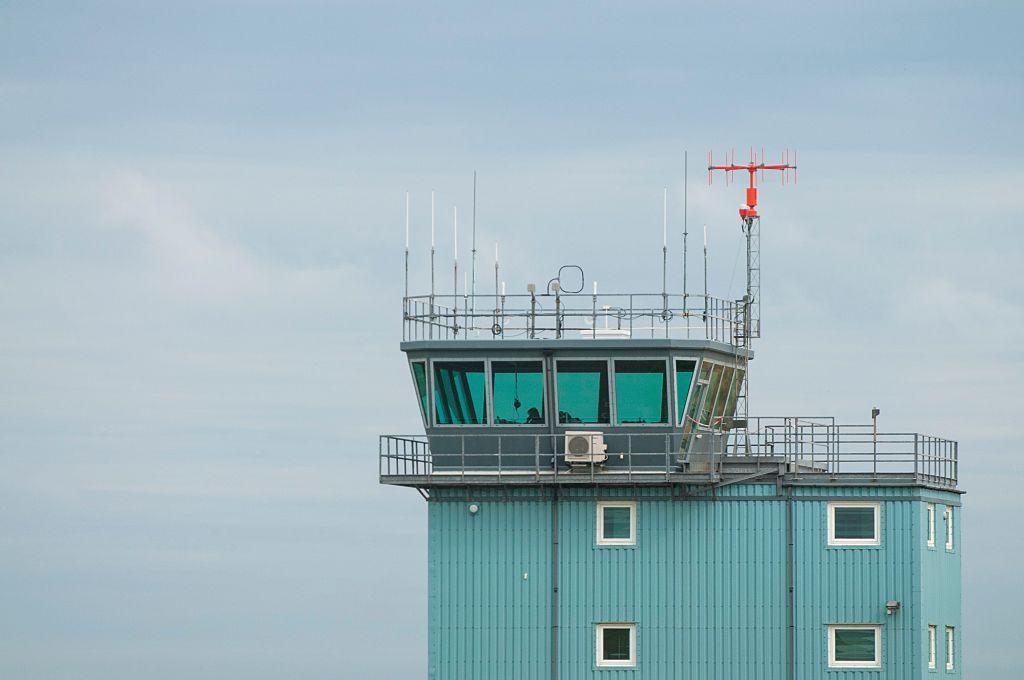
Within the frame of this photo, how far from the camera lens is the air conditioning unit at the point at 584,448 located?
179 ft

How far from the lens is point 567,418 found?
5534 cm

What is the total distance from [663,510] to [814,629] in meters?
4.36

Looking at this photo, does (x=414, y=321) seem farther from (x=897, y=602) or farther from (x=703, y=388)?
(x=897, y=602)

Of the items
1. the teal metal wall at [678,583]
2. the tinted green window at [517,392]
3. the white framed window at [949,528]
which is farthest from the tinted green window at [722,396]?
the white framed window at [949,528]

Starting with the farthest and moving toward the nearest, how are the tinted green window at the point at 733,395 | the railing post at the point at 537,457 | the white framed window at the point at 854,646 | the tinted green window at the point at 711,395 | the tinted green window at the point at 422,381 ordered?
the tinted green window at the point at 733,395
the tinted green window at the point at 711,395
the tinted green window at the point at 422,381
the railing post at the point at 537,457
the white framed window at the point at 854,646

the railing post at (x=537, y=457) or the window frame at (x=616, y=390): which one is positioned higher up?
the window frame at (x=616, y=390)

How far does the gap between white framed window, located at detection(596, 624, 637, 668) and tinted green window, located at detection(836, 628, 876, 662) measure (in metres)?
4.64

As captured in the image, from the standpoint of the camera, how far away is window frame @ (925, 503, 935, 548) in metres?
55.0

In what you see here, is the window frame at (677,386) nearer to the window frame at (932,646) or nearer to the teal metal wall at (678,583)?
the teal metal wall at (678,583)

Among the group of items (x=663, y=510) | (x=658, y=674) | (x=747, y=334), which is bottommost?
(x=658, y=674)

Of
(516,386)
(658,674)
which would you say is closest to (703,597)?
(658,674)

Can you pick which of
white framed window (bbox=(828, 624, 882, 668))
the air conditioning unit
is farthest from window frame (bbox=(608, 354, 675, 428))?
white framed window (bbox=(828, 624, 882, 668))

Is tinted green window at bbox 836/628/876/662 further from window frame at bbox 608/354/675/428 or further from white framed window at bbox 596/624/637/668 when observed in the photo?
window frame at bbox 608/354/675/428

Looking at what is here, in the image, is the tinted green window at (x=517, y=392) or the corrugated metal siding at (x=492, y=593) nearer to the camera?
the corrugated metal siding at (x=492, y=593)
